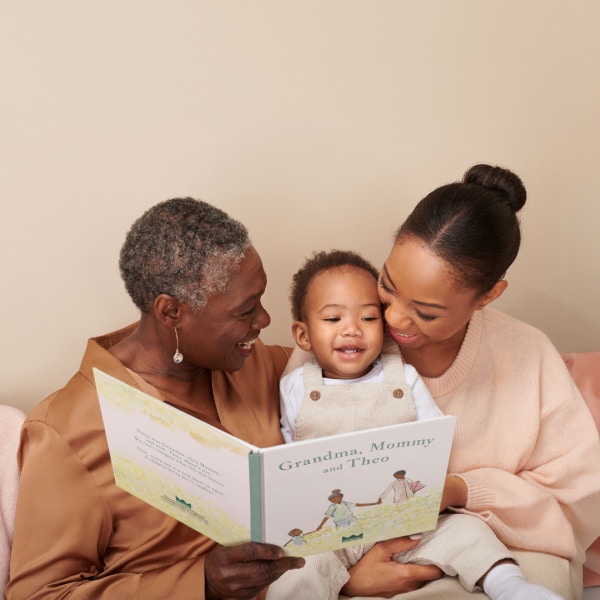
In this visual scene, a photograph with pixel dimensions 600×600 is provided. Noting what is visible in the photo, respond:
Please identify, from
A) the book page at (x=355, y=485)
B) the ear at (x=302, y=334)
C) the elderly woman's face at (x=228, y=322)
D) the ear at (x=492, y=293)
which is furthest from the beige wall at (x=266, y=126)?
the book page at (x=355, y=485)

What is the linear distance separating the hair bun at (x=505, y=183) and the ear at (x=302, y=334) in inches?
23.1

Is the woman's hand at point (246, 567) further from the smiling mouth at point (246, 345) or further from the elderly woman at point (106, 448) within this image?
the smiling mouth at point (246, 345)

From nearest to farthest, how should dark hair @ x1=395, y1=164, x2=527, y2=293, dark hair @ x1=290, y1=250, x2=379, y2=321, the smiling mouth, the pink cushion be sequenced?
dark hair @ x1=395, y1=164, x2=527, y2=293 < the smiling mouth < dark hair @ x1=290, y1=250, x2=379, y2=321 < the pink cushion

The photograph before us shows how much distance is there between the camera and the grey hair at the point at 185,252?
184 cm

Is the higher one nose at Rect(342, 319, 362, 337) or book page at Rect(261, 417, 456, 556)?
nose at Rect(342, 319, 362, 337)

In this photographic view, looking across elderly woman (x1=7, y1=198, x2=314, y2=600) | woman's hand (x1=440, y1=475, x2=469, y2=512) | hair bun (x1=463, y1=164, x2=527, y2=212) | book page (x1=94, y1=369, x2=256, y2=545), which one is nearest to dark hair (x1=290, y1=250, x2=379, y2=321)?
elderly woman (x1=7, y1=198, x2=314, y2=600)

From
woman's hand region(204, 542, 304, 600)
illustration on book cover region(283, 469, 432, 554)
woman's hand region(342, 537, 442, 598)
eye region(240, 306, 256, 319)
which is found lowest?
woman's hand region(342, 537, 442, 598)

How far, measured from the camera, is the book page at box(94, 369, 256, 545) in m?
1.54

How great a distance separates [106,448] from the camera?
185 centimetres

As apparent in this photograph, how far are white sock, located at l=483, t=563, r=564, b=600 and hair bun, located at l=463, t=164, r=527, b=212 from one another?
87 cm

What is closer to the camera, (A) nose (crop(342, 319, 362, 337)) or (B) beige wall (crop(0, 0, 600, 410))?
(A) nose (crop(342, 319, 362, 337))

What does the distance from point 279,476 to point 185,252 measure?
1.90ft

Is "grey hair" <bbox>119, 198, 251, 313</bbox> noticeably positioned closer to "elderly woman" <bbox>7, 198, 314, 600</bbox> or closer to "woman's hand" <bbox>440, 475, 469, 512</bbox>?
"elderly woman" <bbox>7, 198, 314, 600</bbox>

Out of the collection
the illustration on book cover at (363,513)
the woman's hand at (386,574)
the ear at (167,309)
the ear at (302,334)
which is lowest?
the woman's hand at (386,574)
